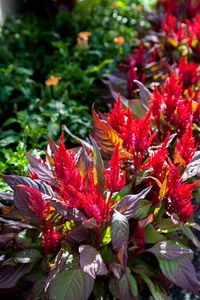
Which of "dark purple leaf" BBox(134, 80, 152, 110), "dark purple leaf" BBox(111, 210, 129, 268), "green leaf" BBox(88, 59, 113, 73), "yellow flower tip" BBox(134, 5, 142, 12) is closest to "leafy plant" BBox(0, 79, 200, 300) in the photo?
"dark purple leaf" BBox(111, 210, 129, 268)

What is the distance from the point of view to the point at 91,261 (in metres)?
1.59

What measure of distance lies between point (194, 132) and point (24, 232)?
3.17 feet

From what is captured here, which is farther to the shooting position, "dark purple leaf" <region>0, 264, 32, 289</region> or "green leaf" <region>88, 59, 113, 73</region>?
"green leaf" <region>88, 59, 113, 73</region>

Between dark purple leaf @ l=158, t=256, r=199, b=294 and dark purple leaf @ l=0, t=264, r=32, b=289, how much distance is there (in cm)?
51

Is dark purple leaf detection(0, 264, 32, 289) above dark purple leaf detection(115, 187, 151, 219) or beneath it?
beneath

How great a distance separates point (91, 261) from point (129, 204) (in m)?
0.25

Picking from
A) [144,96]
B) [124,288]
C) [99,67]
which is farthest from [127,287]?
[99,67]

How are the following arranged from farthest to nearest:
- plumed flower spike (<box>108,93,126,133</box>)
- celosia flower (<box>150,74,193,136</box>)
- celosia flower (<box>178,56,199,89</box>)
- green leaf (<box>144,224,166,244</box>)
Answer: celosia flower (<box>178,56,199,89</box>)
celosia flower (<box>150,74,193,136</box>)
plumed flower spike (<box>108,93,126,133</box>)
green leaf (<box>144,224,166,244</box>)

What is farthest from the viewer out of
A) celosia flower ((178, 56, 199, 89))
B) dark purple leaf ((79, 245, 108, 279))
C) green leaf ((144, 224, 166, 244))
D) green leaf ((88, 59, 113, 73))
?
green leaf ((88, 59, 113, 73))

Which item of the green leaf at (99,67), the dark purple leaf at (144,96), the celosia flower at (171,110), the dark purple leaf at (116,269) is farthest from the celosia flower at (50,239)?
the green leaf at (99,67)

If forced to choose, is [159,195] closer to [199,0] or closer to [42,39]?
[42,39]

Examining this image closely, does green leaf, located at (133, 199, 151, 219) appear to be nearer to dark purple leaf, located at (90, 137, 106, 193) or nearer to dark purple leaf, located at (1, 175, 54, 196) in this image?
dark purple leaf, located at (90, 137, 106, 193)

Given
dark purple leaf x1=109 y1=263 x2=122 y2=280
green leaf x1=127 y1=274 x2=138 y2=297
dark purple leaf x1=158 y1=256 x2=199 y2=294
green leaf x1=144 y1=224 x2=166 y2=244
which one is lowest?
green leaf x1=127 y1=274 x2=138 y2=297

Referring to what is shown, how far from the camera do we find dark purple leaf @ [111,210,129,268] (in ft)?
5.13
